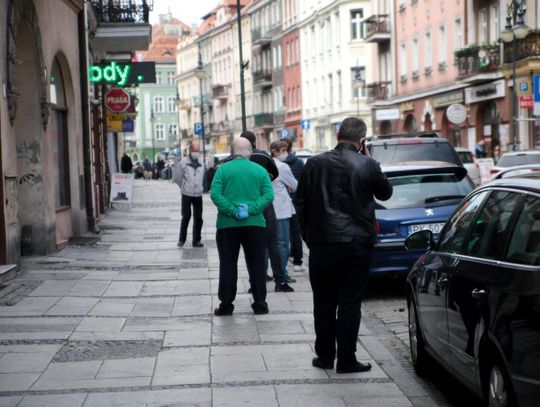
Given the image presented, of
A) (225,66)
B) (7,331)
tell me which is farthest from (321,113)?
(7,331)

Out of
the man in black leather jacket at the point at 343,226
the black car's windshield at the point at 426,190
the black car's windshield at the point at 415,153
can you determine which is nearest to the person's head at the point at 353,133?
the man in black leather jacket at the point at 343,226

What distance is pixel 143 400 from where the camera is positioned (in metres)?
7.37

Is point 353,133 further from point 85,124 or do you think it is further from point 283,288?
point 85,124

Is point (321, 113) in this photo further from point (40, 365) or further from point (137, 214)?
point (40, 365)

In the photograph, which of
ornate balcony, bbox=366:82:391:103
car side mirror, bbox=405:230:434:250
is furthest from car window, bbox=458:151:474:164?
ornate balcony, bbox=366:82:391:103

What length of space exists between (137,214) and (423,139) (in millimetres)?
14106

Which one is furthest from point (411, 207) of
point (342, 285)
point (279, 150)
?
point (342, 285)

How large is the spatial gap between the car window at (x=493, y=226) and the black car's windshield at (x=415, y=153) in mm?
12507

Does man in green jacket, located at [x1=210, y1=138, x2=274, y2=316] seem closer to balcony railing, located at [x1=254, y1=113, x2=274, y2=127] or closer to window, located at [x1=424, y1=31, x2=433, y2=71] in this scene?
window, located at [x1=424, y1=31, x2=433, y2=71]

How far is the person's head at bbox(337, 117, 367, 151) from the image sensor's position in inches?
324

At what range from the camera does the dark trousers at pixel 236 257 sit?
11.1m

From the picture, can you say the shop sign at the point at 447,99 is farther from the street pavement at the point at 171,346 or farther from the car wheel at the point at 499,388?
the car wheel at the point at 499,388

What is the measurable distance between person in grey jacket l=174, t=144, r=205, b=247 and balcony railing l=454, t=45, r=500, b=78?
80.8 ft

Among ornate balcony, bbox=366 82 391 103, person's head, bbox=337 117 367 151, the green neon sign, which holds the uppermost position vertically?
ornate balcony, bbox=366 82 391 103
